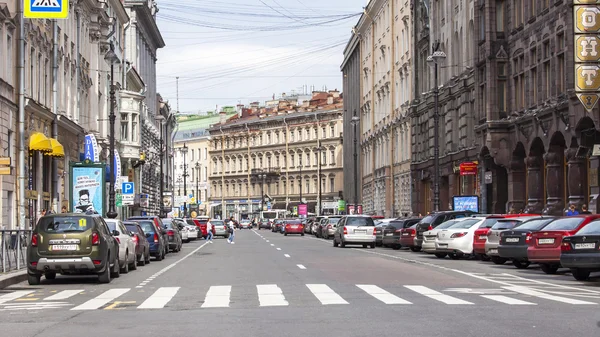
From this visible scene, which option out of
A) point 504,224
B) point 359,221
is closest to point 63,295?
point 504,224

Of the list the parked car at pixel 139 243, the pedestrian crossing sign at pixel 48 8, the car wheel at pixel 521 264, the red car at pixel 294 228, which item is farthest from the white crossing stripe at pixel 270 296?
the red car at pixel 294 228

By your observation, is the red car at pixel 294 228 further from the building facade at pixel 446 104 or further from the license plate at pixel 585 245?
the license plate at pixel 585 245

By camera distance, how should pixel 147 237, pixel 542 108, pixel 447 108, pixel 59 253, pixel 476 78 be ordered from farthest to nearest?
pixel 447 108, pixel 476 78, pixel 542 108, pixel 147 237, pixel 59 253

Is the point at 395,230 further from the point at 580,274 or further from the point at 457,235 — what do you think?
the point at 580,274

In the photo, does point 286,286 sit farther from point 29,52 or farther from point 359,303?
point 29,52

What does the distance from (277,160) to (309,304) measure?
128 m

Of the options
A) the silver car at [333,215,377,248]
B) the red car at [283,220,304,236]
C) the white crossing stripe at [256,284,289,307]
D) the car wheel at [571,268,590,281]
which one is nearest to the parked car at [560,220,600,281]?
the car wheel at [571,268,590,281]

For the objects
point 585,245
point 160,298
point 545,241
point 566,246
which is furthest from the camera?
point 545,241

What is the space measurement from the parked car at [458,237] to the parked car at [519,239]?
5.08 meters

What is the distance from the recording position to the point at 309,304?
16625 millimetres

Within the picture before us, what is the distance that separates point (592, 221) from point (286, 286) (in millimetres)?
7370

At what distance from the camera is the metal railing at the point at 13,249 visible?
24469 mm

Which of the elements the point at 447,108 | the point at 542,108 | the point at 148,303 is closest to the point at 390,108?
the point at 447,108

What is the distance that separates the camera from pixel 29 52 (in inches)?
1612
